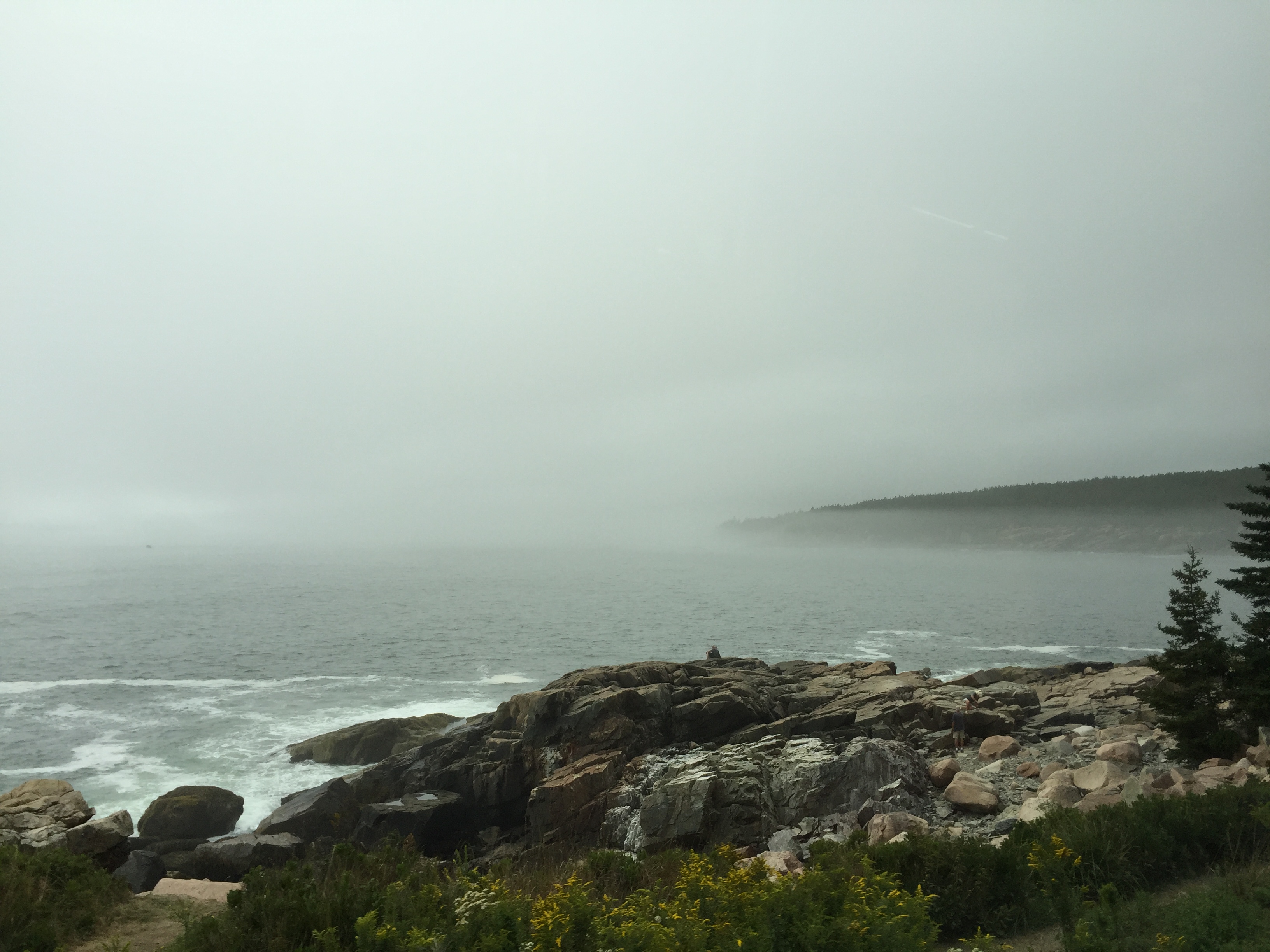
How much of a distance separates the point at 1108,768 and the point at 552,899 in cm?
1291

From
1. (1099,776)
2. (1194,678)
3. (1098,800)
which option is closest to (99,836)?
(1098,800)

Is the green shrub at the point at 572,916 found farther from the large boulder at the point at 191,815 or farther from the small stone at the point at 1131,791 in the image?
the large boulder at the point at 191,815

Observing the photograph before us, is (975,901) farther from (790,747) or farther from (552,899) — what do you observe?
(790,747)

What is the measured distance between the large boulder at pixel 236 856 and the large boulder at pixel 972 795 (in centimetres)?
1661

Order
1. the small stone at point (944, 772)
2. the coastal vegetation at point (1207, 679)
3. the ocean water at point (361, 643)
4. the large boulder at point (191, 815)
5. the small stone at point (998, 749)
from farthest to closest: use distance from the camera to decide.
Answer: the ocean water at point (361, 643), the large boulder at point (191, 815), the small stone at point (998, 749), the small stone at point (944, 772), the coastal vegetation at point (1207, 679)

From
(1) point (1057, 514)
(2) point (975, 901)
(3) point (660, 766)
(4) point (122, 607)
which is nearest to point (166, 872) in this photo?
(3) point (660, 766)

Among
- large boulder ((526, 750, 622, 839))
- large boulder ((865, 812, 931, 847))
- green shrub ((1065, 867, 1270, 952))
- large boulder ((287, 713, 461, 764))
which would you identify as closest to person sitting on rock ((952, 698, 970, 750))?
large boulder ((865, 812, 931, 847))

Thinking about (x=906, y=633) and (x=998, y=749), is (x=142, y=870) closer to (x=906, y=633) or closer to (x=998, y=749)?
(x=998, y=749)

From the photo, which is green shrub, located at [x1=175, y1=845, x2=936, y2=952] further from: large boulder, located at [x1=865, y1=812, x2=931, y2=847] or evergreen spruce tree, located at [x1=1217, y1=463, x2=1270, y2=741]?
evergreen spruce tree, located at [x1=1217, y1=463, x2=1270, y2=741]

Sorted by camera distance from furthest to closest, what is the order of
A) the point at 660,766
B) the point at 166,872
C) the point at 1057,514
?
1. the point at 1057,514
2. the point at 660,766
3. the point at 166,872

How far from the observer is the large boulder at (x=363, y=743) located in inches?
1260

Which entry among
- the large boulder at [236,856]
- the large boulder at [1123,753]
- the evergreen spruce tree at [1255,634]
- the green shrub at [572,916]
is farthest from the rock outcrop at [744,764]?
the green shrub at [572,916]

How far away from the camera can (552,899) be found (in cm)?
784

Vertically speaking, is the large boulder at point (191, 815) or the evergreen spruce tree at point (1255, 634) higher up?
the evergreen spruce tree at point (1255, 634)
